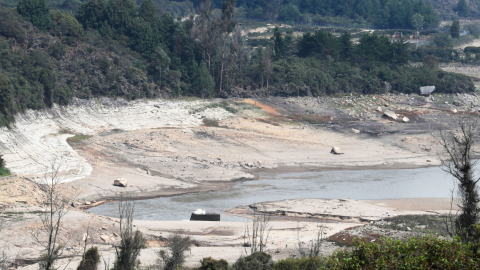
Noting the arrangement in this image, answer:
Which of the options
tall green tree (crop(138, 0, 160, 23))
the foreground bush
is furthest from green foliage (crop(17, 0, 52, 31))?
the foreground bush

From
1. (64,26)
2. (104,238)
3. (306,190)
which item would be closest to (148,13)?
(64,26)

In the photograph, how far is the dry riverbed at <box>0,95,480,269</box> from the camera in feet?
85.0

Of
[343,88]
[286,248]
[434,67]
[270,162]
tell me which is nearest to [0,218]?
[286,248]

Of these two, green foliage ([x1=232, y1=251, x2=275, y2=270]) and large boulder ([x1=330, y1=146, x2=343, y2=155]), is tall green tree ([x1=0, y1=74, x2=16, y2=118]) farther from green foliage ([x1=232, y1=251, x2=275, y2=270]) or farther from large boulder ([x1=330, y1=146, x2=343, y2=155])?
green foliage ([x1=232, y1=251, x2=275, y2=270])

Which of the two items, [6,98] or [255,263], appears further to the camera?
[6,98]

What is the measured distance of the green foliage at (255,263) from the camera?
18.7 metres

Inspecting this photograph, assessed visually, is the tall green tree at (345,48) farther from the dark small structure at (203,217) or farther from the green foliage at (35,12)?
the dark small structure at (203,217)

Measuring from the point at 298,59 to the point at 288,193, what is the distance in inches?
1637

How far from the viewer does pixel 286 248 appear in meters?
24.1

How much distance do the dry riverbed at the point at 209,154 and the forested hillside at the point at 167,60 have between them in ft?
9.66

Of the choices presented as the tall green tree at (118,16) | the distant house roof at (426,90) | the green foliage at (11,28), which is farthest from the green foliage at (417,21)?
the green foliage at (11,28)

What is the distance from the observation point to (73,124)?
46.1 metres

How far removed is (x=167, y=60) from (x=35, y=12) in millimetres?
15156

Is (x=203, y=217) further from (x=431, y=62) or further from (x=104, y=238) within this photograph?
(x=431, y=62)
